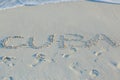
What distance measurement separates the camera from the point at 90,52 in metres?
4.14

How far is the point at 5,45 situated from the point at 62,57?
75cm

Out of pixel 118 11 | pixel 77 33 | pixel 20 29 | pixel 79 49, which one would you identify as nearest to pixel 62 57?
pixel 79 49

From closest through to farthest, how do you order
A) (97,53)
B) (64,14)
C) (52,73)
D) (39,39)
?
(52,73) < (97,53) < (39,39) < (64,14)

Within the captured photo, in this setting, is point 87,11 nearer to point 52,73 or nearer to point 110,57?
point 110,57

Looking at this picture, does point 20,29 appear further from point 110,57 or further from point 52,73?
point 110,57

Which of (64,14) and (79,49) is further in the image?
(64,14)

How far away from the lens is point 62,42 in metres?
4.33

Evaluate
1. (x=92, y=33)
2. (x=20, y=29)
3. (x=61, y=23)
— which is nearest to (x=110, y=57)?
(x=92, y=33)

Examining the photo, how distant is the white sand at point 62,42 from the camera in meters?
3.86

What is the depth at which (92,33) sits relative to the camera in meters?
4.46

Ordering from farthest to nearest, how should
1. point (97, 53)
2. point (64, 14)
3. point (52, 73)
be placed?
point (64, 14), point (97, 53), point (52, 73)

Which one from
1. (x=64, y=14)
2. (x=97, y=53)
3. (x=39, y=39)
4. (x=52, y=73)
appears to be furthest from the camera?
(x=64, y=14)

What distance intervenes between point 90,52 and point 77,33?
1.42ft

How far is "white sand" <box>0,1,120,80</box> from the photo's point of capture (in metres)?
3.86
